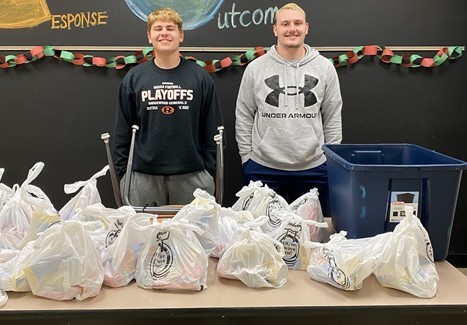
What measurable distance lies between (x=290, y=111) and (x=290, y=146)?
0.20 meters

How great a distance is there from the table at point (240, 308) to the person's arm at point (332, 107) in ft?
4.75

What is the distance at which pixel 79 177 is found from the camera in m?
3.14

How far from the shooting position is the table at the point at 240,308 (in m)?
1.24

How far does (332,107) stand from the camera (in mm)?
2682

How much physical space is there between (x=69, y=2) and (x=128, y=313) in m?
2.32

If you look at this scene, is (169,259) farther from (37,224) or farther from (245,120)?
(245,120)

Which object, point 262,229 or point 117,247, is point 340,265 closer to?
point 262,229

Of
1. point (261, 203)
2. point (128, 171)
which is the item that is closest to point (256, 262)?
point (261, 203)

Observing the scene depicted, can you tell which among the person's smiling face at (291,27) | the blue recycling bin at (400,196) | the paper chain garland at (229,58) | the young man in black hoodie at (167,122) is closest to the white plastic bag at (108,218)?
the blue recycling bin at (400,196)

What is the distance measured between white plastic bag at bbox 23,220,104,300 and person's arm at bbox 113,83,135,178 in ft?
4.33

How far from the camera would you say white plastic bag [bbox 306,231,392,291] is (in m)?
1.31

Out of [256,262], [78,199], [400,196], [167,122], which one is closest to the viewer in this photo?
[256,262]

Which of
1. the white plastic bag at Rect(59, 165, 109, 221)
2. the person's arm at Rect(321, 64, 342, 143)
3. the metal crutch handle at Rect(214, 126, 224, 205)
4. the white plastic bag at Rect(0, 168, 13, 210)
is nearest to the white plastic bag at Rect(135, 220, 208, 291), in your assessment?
the white plastic bag at Rect(59, 165, 109, 221)

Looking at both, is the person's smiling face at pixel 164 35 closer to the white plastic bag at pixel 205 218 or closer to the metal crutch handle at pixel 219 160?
the metal crutch handle at pixel 219 160
